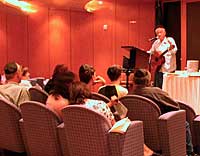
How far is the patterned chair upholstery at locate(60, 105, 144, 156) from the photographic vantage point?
2.74 m

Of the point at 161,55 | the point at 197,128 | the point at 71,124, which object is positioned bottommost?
the point at 197,128

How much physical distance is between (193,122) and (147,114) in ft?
2.64

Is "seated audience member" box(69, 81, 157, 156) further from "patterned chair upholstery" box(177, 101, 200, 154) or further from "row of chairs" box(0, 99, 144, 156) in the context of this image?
"patterned chair upholstery" box(177, 101, 200, 154)

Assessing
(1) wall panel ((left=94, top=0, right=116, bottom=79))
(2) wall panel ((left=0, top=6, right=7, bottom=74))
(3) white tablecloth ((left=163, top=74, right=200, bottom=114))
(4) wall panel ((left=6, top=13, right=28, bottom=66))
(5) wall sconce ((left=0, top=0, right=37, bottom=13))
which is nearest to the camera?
(3) white tablecloth ((left=163, top=74, right=200, bottom=114))

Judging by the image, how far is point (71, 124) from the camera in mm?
2906

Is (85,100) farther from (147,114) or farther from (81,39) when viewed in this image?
(81,39)

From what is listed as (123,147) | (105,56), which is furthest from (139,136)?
(105,56)

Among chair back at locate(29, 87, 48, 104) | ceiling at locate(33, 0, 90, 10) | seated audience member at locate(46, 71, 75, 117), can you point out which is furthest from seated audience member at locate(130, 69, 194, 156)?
ceiling at locate(33, 0, 90, 10)

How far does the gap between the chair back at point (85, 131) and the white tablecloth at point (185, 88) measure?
11.9ft

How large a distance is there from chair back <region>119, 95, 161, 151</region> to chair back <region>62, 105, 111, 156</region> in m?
0.78

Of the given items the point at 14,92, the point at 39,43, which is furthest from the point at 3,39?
the point at 14,92

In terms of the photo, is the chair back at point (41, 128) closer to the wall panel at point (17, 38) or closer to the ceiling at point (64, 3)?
the wall panel at point (17, 38)

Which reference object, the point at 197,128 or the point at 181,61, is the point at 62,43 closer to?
the point at 181,61

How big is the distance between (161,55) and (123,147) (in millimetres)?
5090
